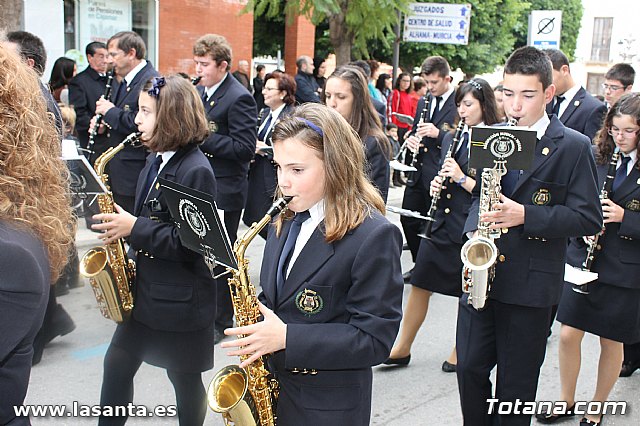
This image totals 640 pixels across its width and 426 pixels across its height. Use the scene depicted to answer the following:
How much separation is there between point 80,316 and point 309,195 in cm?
413

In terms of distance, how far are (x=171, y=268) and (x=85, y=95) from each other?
4.45 metres

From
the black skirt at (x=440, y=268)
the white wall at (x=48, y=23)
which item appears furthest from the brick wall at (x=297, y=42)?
the black skirt at (x=440, y=268)

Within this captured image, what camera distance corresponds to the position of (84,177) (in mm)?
3447

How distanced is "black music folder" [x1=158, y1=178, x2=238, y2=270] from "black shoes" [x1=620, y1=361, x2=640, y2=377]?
11.9 ft

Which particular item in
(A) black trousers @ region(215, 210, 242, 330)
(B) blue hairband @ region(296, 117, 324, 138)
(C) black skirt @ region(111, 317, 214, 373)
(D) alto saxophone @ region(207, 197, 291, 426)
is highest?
(B) blue hairband @ region(296, 117, 324, 138)

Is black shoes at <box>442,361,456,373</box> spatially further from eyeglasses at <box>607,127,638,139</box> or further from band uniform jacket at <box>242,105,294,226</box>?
band uniform jacket at <box>242,105,294,226</box>

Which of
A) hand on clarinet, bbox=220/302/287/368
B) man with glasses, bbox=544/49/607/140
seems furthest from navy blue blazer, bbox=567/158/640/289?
hand on clarinet, bbox=220/302/287/368

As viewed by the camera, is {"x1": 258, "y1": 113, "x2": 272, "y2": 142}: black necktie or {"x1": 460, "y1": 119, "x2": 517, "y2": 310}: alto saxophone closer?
{"x1": 460, "y1": 119, "x2": 517, "y2": 310}: alto saxophone

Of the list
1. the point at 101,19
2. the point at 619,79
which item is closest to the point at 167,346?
the point at 619,79

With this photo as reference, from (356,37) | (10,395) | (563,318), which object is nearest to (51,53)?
(356,37)

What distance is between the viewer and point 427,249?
5.06 m

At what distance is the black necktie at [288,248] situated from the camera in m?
2.52

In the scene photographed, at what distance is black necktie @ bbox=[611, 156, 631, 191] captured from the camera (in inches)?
166

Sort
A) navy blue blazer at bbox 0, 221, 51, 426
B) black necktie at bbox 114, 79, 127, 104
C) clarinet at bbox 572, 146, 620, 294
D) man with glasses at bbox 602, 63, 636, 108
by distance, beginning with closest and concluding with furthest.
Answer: navy blue blazer at bbox 0, 221, 51, 426
clarinet at bbox 572, 146, 620, 294
black necktie at bbox 114, 79, 127, 104
man with glasses at bbox 602, 63, 636, 108
